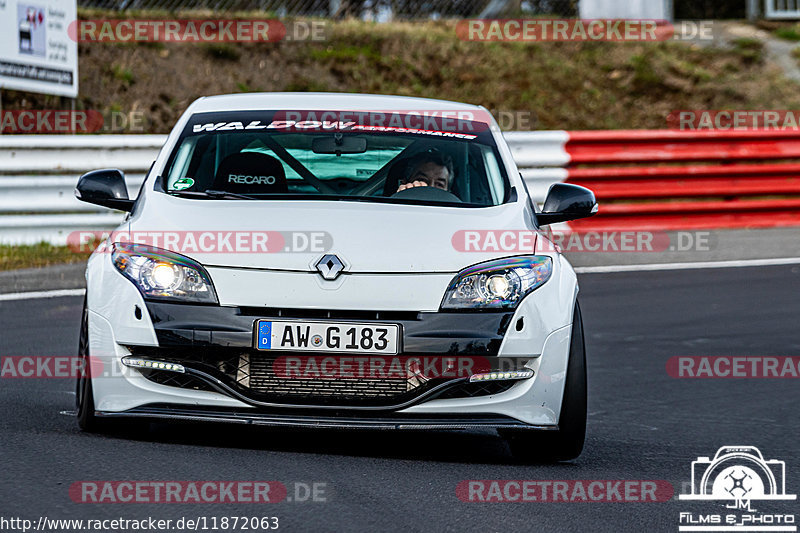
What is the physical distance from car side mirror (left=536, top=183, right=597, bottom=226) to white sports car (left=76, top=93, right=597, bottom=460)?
1.76 ft

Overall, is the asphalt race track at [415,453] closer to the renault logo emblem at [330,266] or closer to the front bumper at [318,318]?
the front bumper at [318,318]

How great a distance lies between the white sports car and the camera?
521 cm

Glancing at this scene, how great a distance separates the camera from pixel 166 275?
5332 millimetres

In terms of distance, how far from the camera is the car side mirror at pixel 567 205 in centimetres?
635

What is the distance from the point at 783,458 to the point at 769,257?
7.99m

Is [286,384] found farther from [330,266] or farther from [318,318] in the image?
[330,266]

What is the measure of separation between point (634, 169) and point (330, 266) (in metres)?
10.3

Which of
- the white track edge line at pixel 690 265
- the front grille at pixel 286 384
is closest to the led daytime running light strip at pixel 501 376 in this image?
the front grille at pixel 286 384

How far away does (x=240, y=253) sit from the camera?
5.32 metres

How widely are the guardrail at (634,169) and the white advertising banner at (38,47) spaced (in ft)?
6.51

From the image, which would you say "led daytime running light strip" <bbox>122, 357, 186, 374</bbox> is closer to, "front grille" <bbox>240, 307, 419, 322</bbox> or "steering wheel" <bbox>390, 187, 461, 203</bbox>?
"front grille" <bbox>240, 307, 419, 322</bbox>

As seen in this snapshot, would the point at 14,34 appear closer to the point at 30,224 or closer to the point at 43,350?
the point at 30,224

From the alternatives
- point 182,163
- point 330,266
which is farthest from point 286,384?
point 182,163

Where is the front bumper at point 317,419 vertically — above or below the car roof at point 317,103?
below
